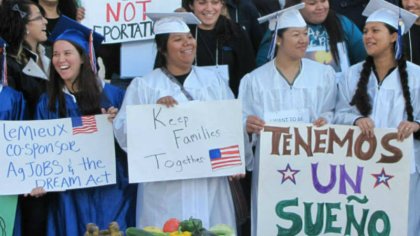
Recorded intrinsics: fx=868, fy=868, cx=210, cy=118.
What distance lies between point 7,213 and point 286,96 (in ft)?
7.30

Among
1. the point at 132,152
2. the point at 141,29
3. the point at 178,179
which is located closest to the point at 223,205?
the point at 178,179

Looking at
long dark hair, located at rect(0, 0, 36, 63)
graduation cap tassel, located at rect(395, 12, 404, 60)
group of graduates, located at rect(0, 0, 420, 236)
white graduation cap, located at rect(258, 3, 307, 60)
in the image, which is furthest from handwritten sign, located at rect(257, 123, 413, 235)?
long dark hair, located at rect(0, 0, 36, 63)

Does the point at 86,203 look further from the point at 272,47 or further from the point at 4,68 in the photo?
A: the point at 272,47

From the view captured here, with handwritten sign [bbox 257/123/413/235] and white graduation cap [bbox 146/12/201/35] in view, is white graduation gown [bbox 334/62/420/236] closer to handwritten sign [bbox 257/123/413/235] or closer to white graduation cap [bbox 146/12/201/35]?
handwritten sign [bbox 257/123/413/235]

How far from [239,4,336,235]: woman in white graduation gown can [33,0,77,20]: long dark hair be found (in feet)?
6.10

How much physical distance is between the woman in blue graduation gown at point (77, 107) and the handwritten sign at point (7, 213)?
29 centimetres

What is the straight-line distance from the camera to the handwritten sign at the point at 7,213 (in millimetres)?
6336

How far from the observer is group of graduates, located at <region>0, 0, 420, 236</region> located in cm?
637

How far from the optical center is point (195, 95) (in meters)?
6.43

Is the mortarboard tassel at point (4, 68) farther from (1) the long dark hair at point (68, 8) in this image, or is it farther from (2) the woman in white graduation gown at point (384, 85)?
(2) the woman in white graduation gown at point (384, 85)

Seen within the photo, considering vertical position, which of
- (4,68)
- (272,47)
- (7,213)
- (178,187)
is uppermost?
(272,47)

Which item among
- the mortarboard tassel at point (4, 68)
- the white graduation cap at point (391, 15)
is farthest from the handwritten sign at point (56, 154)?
the white graduation cap at point (391, 15)

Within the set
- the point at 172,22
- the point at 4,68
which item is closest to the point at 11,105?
the point at 4,68

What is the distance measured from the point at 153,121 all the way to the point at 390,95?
1.74 meters
